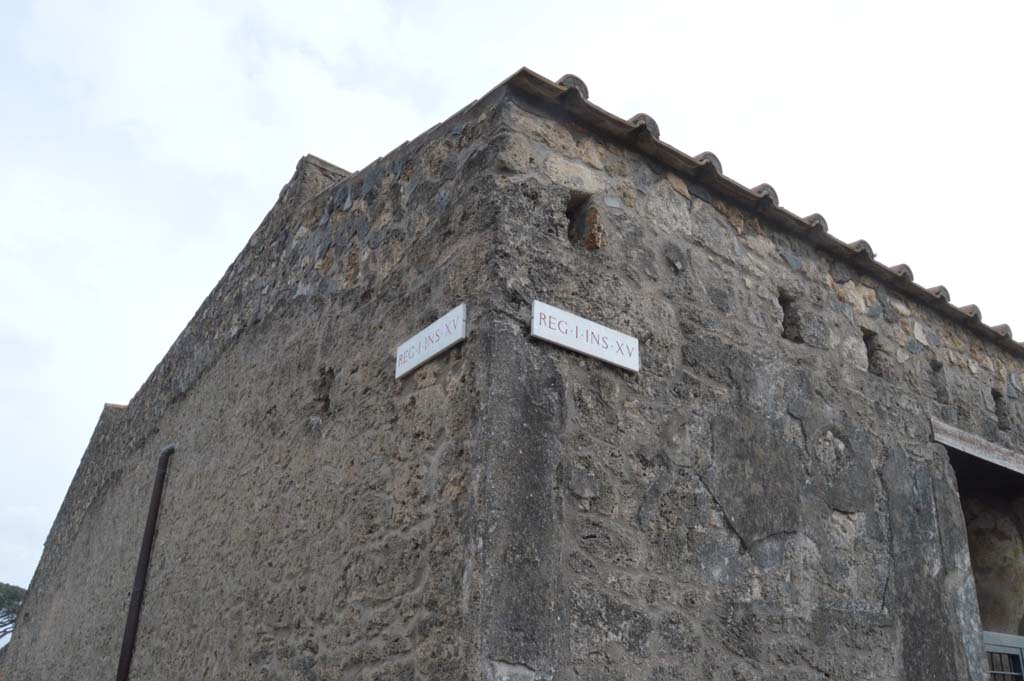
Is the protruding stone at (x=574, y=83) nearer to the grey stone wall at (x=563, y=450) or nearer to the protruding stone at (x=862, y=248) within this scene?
the grey stone wall at (x=563, y=450)

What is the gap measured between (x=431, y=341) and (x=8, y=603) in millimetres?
28922

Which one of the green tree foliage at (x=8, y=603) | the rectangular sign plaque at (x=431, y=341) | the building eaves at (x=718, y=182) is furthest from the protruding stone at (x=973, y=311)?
the green tree foliage at (x=8, y=603)

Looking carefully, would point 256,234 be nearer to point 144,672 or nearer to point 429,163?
point 429,163

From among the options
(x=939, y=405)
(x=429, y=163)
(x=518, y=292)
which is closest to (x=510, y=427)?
(x=518, y=292)

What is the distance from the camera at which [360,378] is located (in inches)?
140

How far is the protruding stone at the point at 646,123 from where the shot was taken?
3.54 m

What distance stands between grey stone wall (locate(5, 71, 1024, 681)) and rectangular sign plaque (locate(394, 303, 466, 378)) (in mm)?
54

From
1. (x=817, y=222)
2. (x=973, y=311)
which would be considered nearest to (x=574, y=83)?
(x=817, y=222)

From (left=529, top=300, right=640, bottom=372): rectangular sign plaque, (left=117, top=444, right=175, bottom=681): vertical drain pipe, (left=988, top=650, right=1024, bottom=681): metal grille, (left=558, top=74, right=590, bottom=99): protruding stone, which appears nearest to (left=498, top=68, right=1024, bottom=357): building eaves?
(left=558, top=74, right=590, bottom=99): protruding stone

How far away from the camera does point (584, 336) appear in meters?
3.10

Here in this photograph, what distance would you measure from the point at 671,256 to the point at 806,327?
2.75ft

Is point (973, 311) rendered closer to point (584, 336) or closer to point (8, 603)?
point (584, 336)

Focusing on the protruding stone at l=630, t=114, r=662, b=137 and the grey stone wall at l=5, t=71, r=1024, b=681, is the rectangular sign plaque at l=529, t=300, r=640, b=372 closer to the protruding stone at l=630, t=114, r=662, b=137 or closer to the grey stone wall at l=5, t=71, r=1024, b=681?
the grey stone wall at l=5, t=71, r=1024, b=681

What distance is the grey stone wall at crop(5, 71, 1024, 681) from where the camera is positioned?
279 centimetres
